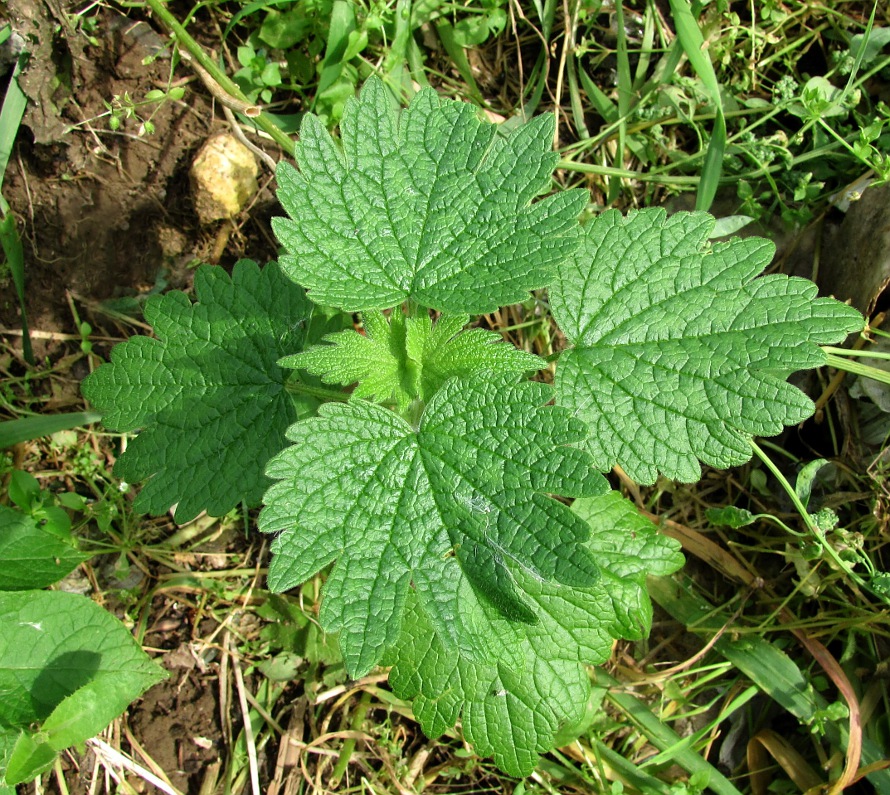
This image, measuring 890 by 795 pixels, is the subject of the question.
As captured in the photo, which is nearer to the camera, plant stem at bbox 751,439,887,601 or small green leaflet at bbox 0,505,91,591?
small green leaflet at bbox 0,505,91,591

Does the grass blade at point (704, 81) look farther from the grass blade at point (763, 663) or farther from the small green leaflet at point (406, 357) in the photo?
the grass blade at point (763, 663)

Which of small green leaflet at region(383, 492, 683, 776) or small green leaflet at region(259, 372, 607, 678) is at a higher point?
small green leaflet at region(259, 372, 607, 678)

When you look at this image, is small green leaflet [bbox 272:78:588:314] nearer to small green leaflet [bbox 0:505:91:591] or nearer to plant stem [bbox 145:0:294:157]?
plant stem [bbox 145:0:294:157]

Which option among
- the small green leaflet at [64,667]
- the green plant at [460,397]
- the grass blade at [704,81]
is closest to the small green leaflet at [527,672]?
the green plant at [460,397]

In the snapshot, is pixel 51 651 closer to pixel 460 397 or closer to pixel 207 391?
pixel 207 391

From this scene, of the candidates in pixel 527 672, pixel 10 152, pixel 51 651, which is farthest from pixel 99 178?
pixel 527 672

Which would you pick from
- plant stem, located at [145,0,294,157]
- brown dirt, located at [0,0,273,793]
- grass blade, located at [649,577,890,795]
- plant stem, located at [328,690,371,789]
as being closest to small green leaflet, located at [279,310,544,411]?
plant stem, located at [145,0,294,157]

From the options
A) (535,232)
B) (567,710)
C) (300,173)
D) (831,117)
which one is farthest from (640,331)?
(831,117)
